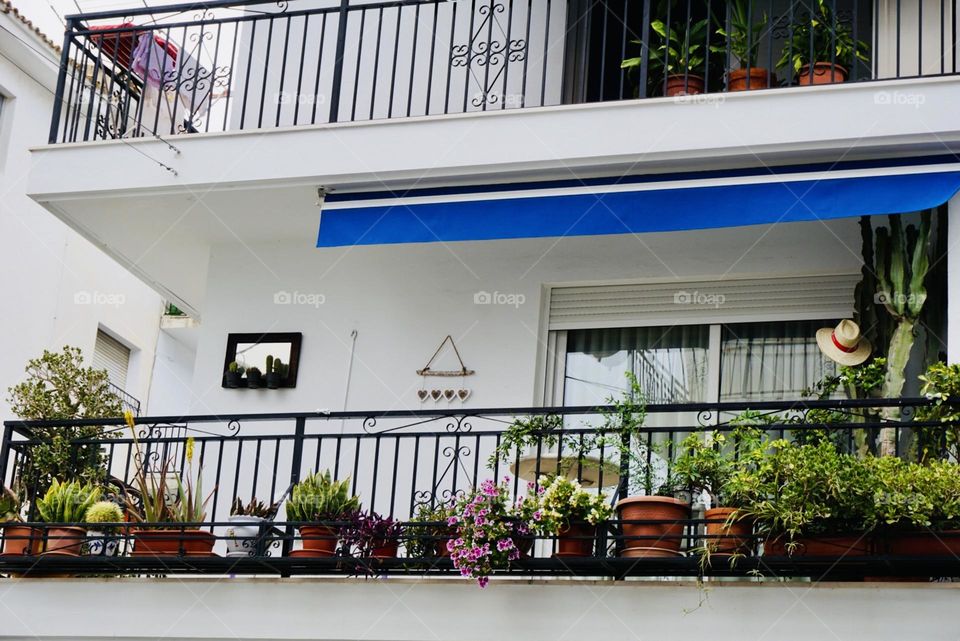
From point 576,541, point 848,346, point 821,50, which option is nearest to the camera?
point 576,541

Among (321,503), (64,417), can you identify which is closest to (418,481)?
(321,503)

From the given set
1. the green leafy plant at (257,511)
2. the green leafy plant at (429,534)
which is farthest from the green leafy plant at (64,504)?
the green leafy plant at (429,534)

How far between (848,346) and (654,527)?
2.58m

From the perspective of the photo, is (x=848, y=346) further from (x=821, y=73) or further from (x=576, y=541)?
(x=576, y=541)

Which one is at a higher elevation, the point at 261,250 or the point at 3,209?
the point at 3,209

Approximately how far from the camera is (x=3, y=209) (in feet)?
61.4

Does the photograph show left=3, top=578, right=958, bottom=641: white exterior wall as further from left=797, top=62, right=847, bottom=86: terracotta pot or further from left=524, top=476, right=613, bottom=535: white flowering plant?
left=797, top=62, right=847, bottom=86: terracotta pot

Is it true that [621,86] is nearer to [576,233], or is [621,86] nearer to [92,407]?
[576,233]

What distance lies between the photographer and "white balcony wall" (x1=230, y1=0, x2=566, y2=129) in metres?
12.5

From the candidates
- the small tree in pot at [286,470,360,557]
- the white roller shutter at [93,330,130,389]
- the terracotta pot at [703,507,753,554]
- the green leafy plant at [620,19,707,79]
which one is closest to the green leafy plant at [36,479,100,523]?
the small tree in pot at [286,470,360,557]

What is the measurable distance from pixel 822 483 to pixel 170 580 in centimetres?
463

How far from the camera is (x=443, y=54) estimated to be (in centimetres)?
1262

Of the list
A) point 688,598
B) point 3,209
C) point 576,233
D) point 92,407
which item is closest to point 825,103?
point 576,233

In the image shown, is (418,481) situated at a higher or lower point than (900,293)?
lower
